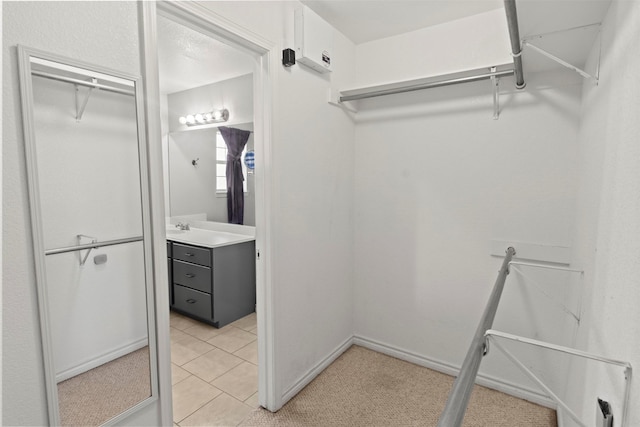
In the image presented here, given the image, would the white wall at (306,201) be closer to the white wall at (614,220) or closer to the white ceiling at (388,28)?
the white ceiling at (388,28)

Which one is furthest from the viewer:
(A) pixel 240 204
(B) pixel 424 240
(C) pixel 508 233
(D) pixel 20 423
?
(A) pixel 240 204

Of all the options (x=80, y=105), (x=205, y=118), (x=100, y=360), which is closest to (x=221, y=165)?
(x=205, y=118)

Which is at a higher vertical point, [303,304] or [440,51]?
[440,51]

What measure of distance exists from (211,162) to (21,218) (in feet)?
9.89

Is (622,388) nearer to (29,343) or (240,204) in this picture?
(29,343)

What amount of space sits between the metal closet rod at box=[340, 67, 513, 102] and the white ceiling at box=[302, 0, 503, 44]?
1.40 ft

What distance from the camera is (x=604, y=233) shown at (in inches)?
42.7

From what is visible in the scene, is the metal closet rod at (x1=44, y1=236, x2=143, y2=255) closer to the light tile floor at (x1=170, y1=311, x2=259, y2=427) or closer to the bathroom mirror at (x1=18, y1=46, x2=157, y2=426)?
the bathroom mirror at (x1=18, y1=46, x2=157, y2=426)

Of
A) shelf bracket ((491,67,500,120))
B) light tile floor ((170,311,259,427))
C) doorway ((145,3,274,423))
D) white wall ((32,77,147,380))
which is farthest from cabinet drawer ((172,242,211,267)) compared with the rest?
shelf bracket ((491,67,500,120))

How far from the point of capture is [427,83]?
2.10m

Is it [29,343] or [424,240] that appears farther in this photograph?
[424,240]

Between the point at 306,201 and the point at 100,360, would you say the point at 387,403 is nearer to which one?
the point at 306,201

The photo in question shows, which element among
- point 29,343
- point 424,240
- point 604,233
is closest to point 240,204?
point 424,240

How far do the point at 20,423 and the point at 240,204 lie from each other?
2.87 m
